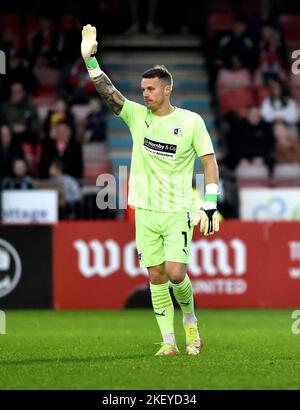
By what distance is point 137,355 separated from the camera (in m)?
10.1

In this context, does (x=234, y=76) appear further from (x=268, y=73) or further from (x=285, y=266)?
(x=285, y=266)

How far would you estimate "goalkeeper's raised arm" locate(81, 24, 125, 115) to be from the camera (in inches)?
395

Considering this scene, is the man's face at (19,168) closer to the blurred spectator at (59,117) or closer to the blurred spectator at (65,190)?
the blurred spectator at (65,190)

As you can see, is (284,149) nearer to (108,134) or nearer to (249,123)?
(249,123)

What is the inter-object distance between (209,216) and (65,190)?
9.31 metres

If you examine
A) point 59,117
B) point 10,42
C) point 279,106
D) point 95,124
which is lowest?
point 95,124

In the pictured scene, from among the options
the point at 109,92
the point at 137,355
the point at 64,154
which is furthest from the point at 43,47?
the point at 137,355

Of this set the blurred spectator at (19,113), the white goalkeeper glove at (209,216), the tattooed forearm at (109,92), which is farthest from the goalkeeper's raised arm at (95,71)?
the blurred spectator at (19,113)

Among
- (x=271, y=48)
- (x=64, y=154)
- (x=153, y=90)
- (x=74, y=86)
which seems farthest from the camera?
(x=271, y=48)

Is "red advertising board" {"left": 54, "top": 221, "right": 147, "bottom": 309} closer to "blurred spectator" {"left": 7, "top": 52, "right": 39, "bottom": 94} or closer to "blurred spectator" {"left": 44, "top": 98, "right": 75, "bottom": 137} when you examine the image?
"blurred spectator" {"left": 44, "top": 98, "right": 75, "bottom": 137}

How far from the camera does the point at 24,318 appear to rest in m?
15.4

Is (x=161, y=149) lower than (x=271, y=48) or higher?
lower

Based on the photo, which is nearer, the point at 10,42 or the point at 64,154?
the point at 64,154
